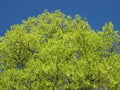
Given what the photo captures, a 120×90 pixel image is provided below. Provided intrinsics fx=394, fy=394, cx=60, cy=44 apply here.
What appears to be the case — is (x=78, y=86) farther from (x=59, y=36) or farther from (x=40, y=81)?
(x=59, y=36)

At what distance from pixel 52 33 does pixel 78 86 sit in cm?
1169

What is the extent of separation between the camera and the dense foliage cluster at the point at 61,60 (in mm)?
41656

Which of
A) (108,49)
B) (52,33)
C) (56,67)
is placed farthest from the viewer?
(52,33)

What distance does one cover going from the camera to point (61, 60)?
41.5 m

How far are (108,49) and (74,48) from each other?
6235 millimetres

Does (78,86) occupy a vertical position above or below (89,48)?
below

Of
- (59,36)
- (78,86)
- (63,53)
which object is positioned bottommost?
(78,86)

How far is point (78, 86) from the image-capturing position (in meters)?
42.1

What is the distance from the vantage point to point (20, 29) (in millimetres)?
49844

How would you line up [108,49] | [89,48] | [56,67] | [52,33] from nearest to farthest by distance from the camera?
[56,67], [89,48], [108,49], [52,33]

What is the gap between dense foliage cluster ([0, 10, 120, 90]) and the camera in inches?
1640

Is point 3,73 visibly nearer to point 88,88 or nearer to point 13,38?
point 13,38

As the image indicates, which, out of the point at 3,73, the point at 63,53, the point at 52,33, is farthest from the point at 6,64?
the point at 63,53

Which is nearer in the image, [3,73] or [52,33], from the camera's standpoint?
[3,73]
